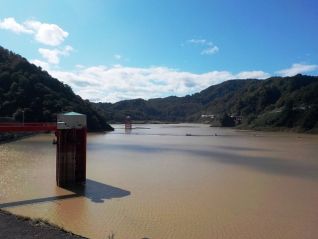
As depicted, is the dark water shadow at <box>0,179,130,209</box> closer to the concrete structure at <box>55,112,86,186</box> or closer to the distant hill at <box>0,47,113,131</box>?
the concrete structure at <box>55,112,86,186</box>

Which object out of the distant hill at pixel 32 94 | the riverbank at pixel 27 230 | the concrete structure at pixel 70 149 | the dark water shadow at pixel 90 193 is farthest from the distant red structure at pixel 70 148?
the distant hill at pixel 32 94

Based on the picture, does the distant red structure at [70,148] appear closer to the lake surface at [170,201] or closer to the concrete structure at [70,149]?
the concrete structure at [70,149]

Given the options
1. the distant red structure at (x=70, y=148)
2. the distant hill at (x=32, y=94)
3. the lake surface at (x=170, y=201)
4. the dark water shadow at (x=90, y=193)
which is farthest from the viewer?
the distant hill at (x=32, y=94)

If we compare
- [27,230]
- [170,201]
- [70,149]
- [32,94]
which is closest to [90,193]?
[70,149]

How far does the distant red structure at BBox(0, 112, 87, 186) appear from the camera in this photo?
818 inches

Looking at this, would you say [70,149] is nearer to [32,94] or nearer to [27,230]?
[27,230]

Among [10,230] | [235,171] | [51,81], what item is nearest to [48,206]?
[10,230]

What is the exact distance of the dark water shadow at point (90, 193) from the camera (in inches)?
661

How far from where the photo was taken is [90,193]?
19.0 m

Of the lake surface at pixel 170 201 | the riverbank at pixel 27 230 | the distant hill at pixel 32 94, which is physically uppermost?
the distant hill at pixel 32 94

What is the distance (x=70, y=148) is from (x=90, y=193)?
3.28 metres

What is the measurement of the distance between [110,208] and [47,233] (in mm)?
6764

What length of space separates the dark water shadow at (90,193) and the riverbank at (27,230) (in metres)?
5.75

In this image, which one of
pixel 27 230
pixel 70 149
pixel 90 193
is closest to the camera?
pixel 27 230
